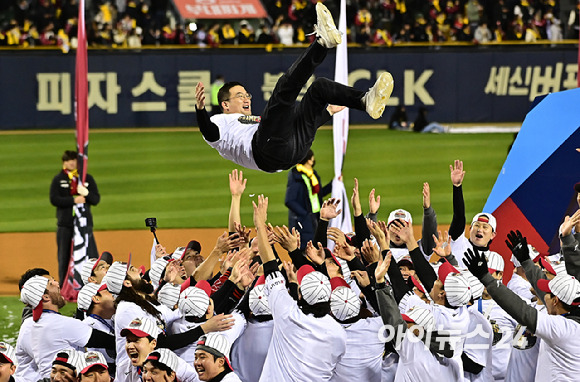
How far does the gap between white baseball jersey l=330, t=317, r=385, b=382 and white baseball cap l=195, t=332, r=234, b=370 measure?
97 cm

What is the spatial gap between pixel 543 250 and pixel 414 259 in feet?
12.5

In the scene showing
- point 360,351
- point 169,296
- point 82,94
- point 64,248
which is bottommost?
point 64,248

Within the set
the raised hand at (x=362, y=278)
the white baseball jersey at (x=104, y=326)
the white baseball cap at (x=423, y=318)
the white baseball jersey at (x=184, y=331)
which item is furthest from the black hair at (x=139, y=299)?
the white baseball cap at (x=423, y=318)

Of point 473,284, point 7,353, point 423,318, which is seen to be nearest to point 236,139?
point 473,284

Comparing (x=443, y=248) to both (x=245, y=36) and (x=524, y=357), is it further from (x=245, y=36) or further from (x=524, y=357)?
(x=245, y=36)

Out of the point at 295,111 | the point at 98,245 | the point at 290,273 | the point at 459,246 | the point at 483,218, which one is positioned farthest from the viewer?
the point at 98,245

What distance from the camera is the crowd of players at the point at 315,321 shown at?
18.8 ft

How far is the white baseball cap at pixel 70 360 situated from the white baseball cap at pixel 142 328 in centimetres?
32

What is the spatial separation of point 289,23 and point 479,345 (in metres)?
22.5

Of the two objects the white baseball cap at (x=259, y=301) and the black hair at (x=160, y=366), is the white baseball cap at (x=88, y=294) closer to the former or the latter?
the white baseball cap at (x=259, y=301)

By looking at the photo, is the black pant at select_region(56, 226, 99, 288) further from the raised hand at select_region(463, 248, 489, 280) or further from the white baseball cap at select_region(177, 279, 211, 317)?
the raised hand at select_region(463, 248, 489, 280)

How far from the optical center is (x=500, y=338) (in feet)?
23.0

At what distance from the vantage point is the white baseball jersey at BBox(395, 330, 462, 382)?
5.87m

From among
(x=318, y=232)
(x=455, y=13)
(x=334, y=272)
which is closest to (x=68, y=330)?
(x=334, y=272)
